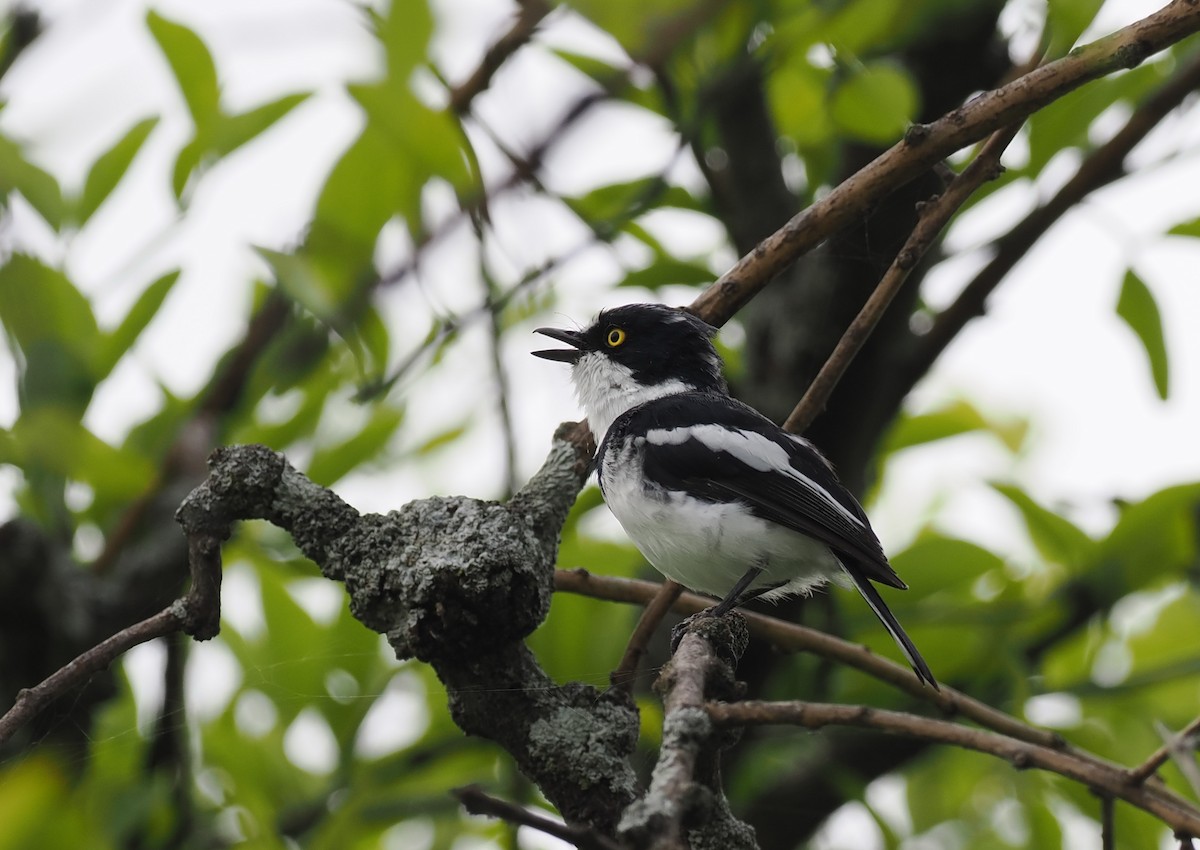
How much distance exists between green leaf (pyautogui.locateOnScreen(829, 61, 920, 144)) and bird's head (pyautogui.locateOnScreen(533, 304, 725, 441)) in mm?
869

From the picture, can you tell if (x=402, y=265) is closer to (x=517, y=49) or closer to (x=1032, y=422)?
(x=517, y=49)

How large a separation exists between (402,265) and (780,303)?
127cm

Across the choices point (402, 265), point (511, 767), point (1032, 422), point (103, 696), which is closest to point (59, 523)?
point (103, 696)

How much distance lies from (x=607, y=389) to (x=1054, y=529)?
1.32 m

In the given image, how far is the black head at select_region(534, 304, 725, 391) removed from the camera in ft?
11.7

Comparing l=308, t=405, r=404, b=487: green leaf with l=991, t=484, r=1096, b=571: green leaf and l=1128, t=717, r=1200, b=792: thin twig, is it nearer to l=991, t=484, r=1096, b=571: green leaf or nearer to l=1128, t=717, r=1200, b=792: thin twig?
l=991, t=484, r=1096, b=571: green leaf

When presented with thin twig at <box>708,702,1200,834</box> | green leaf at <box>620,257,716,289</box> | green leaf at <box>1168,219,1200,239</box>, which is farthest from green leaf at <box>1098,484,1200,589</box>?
green leaf at <box>620,257,716,289</box>

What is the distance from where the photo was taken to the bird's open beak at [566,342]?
3.61 m

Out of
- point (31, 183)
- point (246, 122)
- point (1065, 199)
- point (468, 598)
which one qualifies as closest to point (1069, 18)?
point (1065, 199)

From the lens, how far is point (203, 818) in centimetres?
329

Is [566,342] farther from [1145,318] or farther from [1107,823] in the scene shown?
[1107,823]

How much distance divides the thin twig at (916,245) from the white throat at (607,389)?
118 cm

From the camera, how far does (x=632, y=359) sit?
3.63 metres

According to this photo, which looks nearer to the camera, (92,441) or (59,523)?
(92,441)
